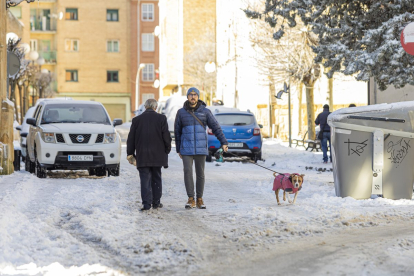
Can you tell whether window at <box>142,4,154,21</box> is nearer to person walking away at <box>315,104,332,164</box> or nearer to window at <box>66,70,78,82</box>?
window at <box>66,70,78,82</box>

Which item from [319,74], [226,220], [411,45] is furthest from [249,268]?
[319,74]

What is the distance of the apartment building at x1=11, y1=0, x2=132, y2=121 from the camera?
7919cm

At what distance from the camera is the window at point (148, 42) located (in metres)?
81.2

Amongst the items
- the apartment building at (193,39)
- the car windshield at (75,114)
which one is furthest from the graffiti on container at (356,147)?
the apartment building at (193,39)

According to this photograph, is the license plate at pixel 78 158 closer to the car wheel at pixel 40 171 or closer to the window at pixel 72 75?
the car wheel at pixel 40 171

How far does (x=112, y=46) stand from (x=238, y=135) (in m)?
57.8

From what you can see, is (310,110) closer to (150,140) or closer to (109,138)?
(109,138)

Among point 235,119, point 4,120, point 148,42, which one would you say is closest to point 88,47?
point 148,42

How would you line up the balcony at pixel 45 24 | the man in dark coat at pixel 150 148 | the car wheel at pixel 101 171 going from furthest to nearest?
the balcony at pixel 45 24
the car wheel at pixel 101 171
the man in dark coat at pixel 150 148

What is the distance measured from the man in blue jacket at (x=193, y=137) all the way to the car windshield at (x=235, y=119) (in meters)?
12.6

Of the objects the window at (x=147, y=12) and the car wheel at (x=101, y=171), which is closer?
the car wheel at (x=101, y=171)

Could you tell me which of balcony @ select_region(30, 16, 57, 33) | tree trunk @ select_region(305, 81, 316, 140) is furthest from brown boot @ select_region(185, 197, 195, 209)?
balcony @ select_region(30, 16, 57, 33)

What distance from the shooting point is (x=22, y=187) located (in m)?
14.3

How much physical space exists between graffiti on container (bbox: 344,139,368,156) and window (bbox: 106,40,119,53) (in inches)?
2740
